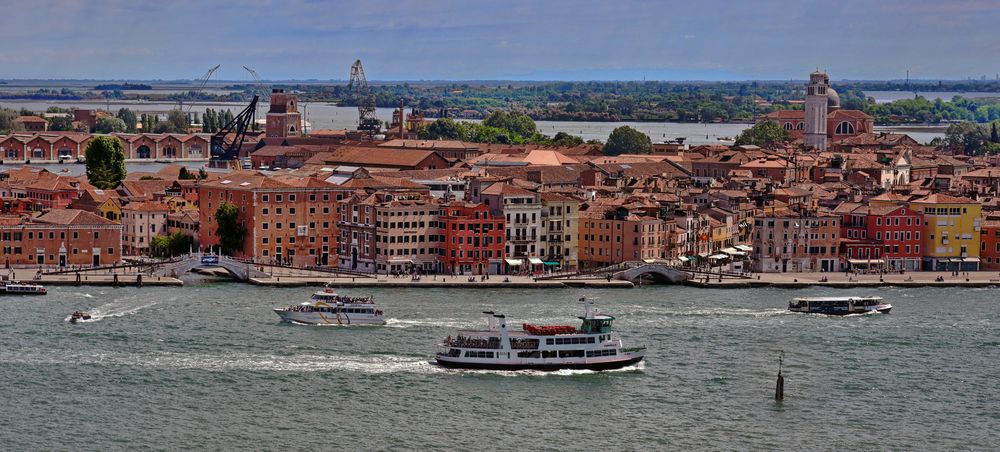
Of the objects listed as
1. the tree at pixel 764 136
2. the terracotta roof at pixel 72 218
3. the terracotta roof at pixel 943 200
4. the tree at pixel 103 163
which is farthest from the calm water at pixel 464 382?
the tree at pixel 764 136

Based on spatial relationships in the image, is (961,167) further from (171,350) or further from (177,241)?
(171,350)

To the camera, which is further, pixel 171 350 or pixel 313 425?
pixel 171 350

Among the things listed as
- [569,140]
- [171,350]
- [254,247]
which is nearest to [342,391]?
[171,350]

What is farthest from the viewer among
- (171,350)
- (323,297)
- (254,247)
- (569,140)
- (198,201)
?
(569,140)

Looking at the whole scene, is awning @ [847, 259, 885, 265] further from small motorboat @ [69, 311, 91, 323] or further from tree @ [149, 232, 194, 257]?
small motorboat @ [69, 311, 91, 323]

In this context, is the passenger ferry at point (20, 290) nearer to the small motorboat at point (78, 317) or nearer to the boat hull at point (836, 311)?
the small motorboat at point (78, 317)

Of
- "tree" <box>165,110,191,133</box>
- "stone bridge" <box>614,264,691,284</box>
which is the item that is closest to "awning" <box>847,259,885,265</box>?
"stone bridge" <box>614,264,691,284</box>

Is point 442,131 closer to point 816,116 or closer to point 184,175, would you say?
point 816,116

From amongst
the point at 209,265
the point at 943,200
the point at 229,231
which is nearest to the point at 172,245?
the point at 229,231
